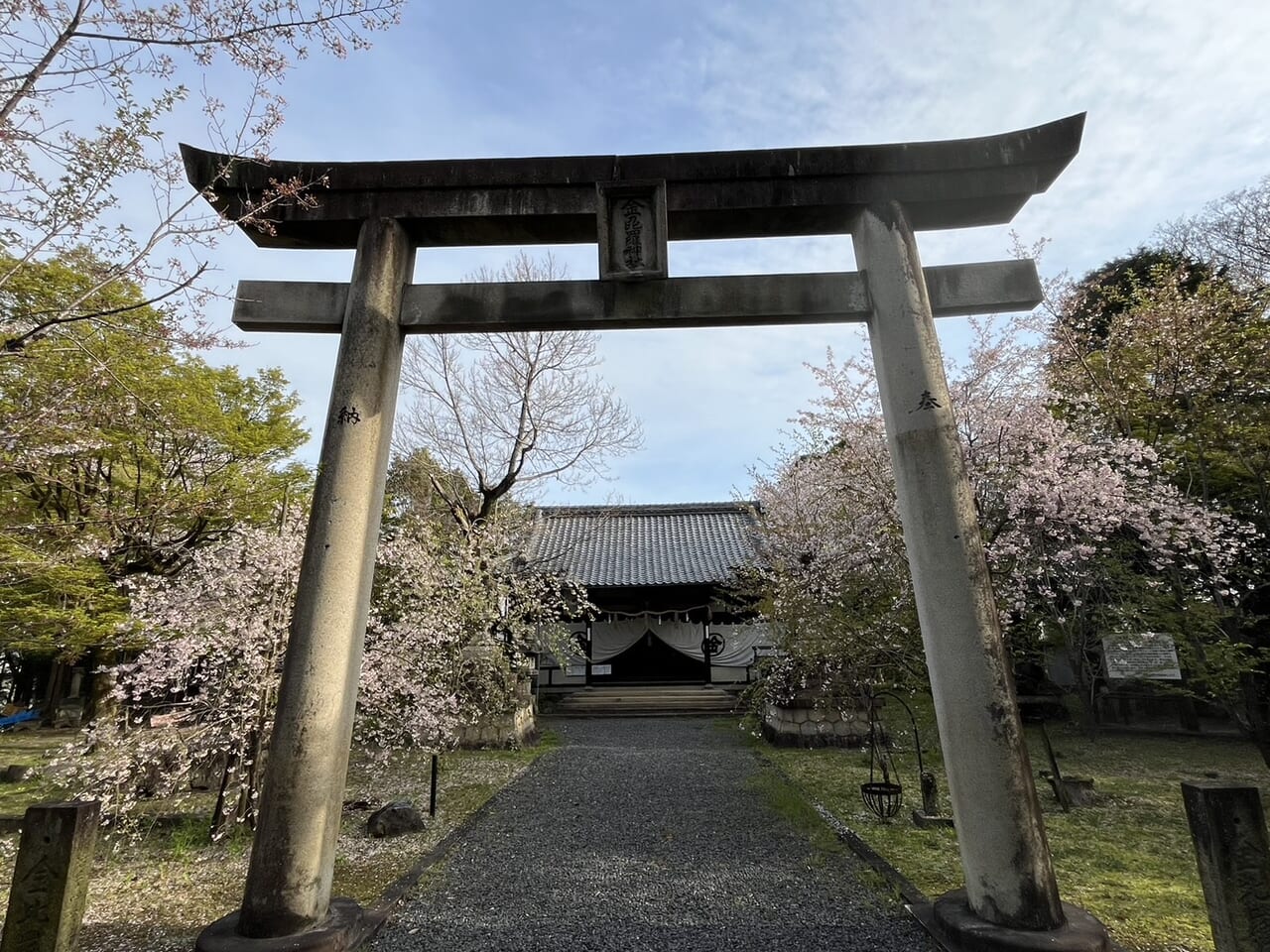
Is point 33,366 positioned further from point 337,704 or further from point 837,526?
point 837,526

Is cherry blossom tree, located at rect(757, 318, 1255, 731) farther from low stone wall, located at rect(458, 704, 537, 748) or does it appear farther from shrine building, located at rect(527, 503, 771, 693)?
shrine building, located at rect(527, 503, 771, 693)

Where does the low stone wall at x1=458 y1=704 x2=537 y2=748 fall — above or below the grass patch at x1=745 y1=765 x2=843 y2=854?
above

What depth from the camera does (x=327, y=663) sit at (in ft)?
11.3

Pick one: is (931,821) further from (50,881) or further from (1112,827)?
(50,881)

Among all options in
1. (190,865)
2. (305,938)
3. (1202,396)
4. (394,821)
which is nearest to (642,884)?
(305,938)

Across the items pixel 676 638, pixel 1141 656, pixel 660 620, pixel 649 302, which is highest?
pixel 649 302

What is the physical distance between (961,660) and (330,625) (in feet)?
11.6

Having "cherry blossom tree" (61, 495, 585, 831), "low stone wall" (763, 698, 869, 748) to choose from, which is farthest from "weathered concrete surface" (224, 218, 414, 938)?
"low stone wall" (763, 698, 869, 748)

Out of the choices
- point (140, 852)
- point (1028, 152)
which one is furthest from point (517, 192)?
point (140, 852)

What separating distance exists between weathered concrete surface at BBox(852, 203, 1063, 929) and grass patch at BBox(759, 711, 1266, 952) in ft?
3.95

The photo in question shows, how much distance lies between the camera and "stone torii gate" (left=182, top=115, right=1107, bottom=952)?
3.37 m

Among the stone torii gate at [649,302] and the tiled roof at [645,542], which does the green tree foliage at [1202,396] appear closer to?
the stone torii gate at [649,302]

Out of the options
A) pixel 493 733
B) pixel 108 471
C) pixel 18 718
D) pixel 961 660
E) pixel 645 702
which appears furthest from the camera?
pixel 18 718

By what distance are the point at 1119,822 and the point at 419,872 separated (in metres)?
6.65
